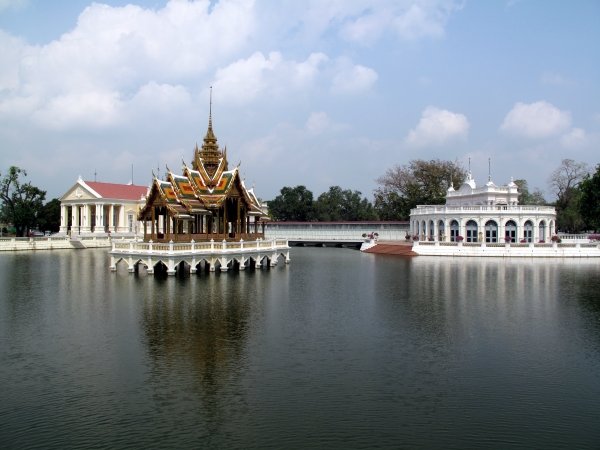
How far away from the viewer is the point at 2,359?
44.7 ft

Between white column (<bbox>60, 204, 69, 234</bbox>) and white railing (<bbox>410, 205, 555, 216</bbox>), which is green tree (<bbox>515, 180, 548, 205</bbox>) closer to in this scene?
white railing (<bbox>410, 205, 555, 216</bbox>)

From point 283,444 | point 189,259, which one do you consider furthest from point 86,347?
point 189,259

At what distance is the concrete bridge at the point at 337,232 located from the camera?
62.4 meters

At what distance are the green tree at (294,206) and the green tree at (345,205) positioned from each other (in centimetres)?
308

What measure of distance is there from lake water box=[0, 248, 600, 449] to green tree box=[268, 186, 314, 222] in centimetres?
6028

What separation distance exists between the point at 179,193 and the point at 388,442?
82.9 ft

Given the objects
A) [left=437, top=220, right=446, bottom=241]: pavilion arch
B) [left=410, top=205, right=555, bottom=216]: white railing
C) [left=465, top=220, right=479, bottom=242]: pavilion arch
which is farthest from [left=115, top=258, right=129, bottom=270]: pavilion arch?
[left=465, top=220, right=479, bottom=242]: pavilion arch

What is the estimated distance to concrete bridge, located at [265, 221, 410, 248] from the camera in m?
62.4

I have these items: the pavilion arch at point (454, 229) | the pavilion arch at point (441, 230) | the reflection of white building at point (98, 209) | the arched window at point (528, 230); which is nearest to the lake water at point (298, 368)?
the arched window at point (528, 230)

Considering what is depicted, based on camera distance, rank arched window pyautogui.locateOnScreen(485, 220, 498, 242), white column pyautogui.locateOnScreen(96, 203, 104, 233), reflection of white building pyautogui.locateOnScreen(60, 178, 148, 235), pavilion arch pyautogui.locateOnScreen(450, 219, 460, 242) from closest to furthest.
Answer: arched window pyautogui.locateOnScreen(485, 220, 498, 242) → pavilion arch pyautogui.locateOnScreen(450, 219, 460, 242) → white column pyautogui.locateOnScreen(96, 203, 104, 233) → reflection of white building pyautogui.locateOnScreen(60, 178, 148, 235)

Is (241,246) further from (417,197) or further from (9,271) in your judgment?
(417,197)

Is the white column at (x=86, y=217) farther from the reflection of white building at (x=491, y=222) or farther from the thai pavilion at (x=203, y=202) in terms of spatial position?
the reflection of white building at (x=491, y=222)

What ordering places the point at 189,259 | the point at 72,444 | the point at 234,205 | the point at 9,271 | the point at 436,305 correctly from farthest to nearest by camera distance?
the point at 234,205
the point at 9,271
the point at 189,259
the point at 436,305
the point at 72,444

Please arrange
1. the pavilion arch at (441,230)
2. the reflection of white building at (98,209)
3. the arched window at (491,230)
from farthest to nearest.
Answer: the reflection of white building at (98,209)
the pavilion arch at (441,230)
the arched window at (491,230)
